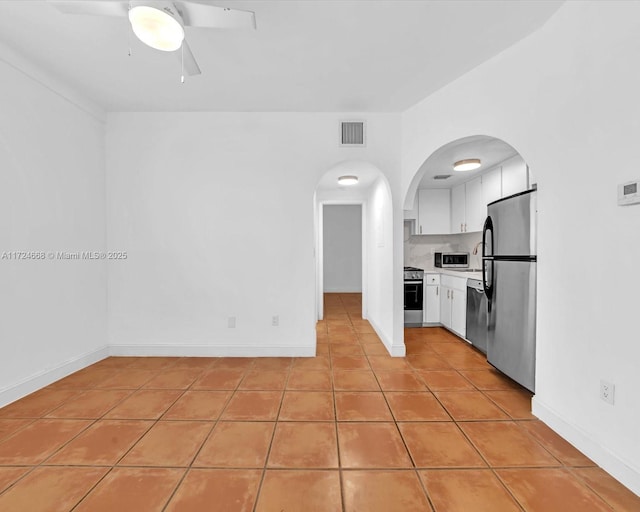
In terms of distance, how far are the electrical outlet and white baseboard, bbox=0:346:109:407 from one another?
13.9 feet

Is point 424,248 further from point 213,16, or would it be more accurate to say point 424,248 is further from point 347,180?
point 213,16

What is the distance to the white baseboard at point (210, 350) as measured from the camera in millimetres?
3500

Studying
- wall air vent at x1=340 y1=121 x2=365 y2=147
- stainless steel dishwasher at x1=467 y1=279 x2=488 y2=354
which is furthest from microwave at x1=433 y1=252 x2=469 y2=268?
wall air vent at x1=340 y1=121 x2=365 y2=147

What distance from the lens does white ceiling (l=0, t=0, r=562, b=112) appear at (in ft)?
6.60

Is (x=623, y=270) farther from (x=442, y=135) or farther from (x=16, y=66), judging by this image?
(x=16, y=66)

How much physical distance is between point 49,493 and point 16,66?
315cm

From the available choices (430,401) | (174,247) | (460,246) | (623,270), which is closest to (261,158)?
(174,247)

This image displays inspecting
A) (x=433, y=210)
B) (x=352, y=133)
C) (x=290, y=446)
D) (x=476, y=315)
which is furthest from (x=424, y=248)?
(x=290, y=446)

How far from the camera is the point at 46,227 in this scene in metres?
2.77

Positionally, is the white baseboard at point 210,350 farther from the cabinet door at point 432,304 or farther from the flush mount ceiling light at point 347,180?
the flush mount ceiling light at point 347,180

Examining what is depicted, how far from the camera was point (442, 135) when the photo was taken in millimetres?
2977

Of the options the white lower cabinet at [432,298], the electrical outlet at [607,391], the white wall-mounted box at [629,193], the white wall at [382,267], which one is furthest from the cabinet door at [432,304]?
the white wall-mounted box at [629,193]

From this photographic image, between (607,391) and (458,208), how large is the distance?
3.80m

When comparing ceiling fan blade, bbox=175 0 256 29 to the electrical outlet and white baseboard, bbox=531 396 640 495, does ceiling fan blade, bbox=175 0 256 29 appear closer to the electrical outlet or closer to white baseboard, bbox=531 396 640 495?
the electrical outlet
